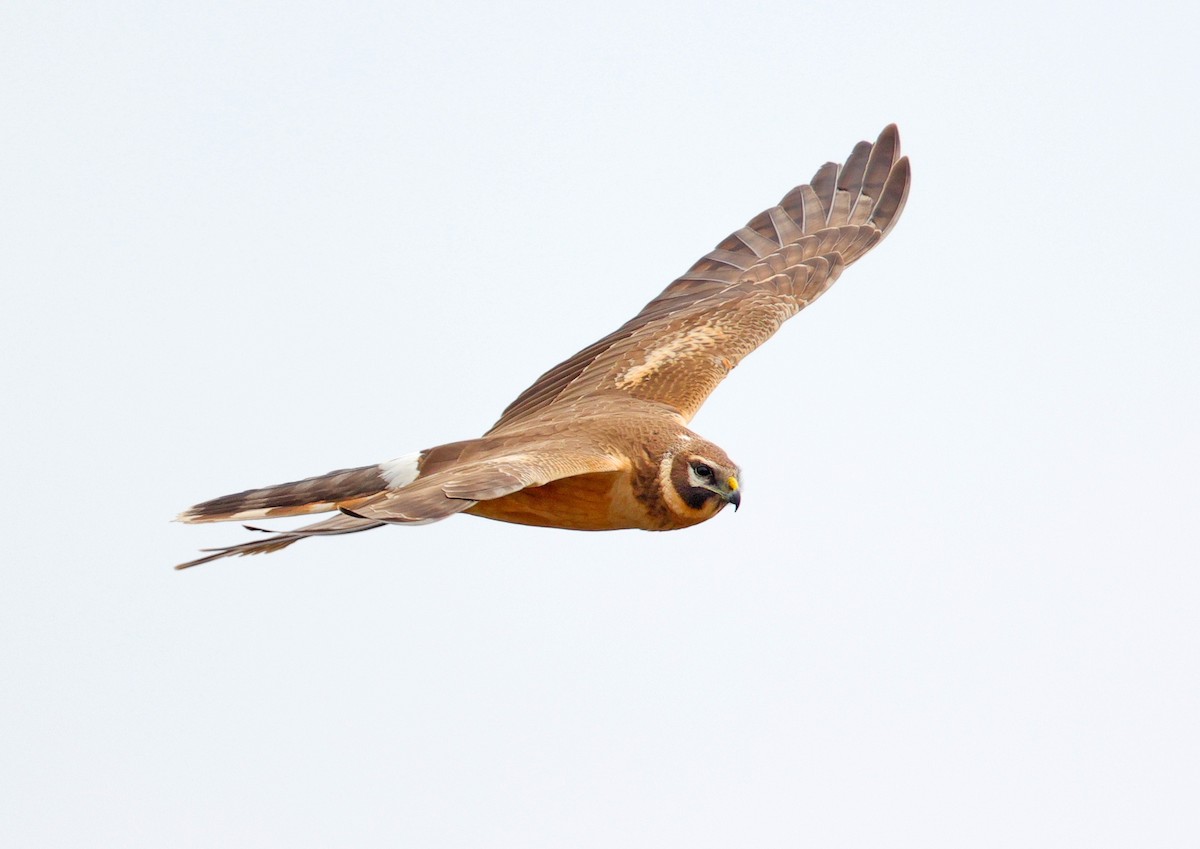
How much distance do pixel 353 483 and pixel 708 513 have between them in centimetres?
256

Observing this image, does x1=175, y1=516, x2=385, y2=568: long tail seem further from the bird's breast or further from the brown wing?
the brown wing

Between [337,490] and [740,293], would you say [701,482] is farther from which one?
[740,293]

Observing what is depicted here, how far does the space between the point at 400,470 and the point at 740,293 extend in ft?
16.2

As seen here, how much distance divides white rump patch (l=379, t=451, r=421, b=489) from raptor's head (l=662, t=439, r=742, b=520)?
177 centimetres

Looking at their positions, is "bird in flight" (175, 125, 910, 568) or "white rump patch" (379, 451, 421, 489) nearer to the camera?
"bird in flight" (175, 125, 910, 568)

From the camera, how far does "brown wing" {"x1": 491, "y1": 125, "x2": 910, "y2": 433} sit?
15227 millimetres

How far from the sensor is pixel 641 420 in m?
13.6

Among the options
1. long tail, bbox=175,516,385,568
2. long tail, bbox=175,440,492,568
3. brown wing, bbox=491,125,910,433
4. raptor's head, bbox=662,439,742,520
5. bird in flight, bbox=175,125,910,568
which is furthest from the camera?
brown wing, bbox=491,125,910,433

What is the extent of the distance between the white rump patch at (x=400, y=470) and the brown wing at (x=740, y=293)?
177 cm

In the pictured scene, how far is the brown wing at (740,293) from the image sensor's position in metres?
15.2

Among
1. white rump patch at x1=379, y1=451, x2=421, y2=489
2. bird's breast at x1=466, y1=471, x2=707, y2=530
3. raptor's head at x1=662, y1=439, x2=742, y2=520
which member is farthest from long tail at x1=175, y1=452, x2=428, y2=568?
raptor's head at x1=662, y1=439, x2=742, y2=520

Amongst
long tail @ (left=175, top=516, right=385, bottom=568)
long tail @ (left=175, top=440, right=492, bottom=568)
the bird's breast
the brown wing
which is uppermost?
the brown wing

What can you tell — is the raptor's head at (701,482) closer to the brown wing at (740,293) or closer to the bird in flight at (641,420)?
the bird in flight at (641,420)

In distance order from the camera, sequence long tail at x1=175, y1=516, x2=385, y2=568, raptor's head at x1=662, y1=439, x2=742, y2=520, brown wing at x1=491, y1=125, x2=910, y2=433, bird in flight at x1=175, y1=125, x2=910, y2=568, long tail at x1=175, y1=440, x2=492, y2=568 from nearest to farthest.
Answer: long tail at x1=175, y1=516, x2=385, y2=568
bird in flight at x1=175, y1=125, x2=910, y2=568
long tail at x1=175, y1=440, x2=492, y2=568
raptor's head at x1=662, y1=439, x2=742, y2=520
brown wing at x1=491, y1=125, x2=910, y2=433
